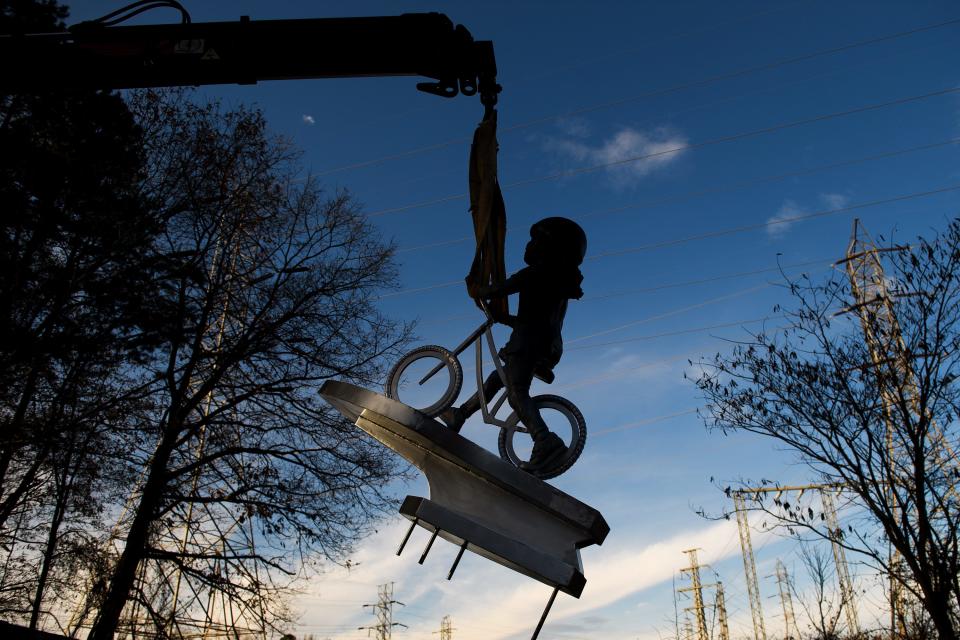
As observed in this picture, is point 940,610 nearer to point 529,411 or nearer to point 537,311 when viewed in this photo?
point 529,411

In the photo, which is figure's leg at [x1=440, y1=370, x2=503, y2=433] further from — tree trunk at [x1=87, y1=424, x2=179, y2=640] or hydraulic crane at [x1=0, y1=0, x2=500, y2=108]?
tree trunk at [x1=87, y1=424, x2=179, y2=640]

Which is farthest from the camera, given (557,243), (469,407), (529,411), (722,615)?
(722,615)

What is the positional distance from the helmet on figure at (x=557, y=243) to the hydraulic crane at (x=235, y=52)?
223cm

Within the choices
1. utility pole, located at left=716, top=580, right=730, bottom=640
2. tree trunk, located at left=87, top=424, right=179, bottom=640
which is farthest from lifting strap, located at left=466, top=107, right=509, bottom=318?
utility pole, located at left=716, top=580, right=730, bottom=640

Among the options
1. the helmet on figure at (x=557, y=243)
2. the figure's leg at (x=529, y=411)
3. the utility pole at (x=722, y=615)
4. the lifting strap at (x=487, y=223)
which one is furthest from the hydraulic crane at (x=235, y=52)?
the utility pole at (x=722, y=615)

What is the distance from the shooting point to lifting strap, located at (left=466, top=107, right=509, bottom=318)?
6.45 metres

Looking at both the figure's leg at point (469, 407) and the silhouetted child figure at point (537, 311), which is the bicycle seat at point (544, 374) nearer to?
the silhouetted child figure at point (537, 311)

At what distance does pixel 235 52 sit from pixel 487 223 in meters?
4.01

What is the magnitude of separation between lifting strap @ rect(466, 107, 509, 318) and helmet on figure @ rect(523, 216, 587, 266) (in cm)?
30

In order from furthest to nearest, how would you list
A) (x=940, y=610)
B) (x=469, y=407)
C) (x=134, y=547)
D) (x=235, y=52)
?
(x=134, y=547) < (x=940, y=610) < (x=235, y=52) < (x=469, y=407)

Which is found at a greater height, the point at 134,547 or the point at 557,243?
the point at 557,243

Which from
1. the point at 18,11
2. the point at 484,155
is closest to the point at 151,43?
the point at 484,155

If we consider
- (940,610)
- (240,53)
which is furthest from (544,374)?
(940,610)

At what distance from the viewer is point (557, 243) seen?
6.40 m
